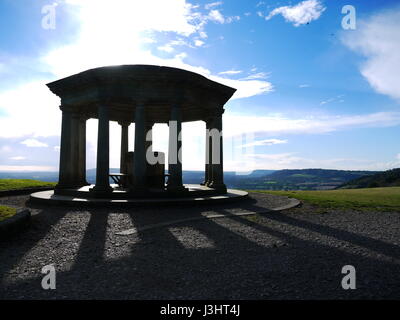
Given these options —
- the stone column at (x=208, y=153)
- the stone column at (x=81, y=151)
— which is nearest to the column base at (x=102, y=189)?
the stone column at (x=81, y=151)

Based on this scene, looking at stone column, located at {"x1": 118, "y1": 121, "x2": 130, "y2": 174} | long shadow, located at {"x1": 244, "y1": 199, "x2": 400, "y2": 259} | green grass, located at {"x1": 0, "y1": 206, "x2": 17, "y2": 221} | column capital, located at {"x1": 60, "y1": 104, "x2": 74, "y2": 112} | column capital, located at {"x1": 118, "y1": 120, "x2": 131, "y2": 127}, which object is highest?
column capital, located at {"x1": 60, "y1": 104, "x2": 74, "y2": 112}

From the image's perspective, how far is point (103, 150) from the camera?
17.6 meters

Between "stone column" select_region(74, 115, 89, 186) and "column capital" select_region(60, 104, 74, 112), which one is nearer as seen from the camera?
"column capital" select_region(60, 104, 74, 112)

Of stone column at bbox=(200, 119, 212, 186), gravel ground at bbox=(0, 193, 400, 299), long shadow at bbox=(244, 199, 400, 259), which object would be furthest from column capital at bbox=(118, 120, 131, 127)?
long shadow at bbox=(244, 199, 400, 259)

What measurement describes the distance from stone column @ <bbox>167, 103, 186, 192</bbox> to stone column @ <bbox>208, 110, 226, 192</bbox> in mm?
3942

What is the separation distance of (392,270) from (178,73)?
49.1ft

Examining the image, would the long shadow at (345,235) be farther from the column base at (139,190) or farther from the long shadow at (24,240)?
the long shadow at (24,240)

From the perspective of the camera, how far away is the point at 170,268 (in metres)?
6.27

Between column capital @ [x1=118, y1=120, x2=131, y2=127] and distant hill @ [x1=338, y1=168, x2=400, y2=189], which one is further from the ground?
column capital @ [x1=118, y1=120, x2=131, y2=127]

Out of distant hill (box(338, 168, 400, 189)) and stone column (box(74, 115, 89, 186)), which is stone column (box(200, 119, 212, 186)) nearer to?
stone column (box(74, 115, 89, 186))

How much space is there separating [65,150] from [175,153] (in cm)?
891

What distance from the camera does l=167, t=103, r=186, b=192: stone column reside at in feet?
57.7
